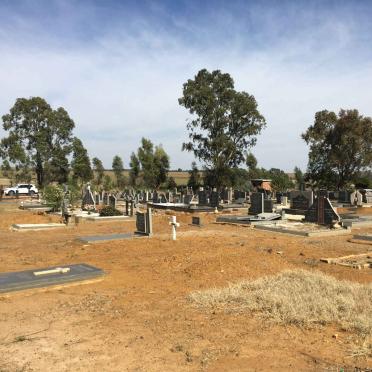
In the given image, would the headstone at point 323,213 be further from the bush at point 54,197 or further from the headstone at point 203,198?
the bush at point 54,197

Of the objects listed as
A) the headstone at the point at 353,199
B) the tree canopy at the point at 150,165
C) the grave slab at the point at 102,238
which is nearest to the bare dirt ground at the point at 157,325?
the grave slab at the point at 102,238

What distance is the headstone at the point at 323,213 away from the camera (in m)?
19.2

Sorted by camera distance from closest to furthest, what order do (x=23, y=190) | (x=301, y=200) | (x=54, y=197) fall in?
1. (x=301, y=200)
2. (x=54, y=197)
3. (x=23, y=190)

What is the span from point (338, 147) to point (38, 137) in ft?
107

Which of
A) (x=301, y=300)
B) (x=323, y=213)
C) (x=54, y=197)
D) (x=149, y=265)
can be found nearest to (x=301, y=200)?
(x=323, y=213)

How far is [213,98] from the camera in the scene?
1544 inches

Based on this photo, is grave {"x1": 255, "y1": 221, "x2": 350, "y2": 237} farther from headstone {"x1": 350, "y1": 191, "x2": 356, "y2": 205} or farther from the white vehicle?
the white vehicle

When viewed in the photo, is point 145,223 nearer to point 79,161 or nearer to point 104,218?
point 104,218

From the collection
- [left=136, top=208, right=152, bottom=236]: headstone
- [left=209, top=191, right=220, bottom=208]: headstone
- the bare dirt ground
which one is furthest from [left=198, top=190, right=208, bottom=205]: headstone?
the bare dirt ground

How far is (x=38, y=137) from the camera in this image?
50406 millimetres

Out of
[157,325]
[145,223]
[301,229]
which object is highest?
[145,223]

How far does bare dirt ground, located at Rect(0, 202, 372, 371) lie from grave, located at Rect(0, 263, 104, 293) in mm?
158

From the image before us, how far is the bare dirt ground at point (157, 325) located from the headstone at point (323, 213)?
7649mm

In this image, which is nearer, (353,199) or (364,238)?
(364,238)
